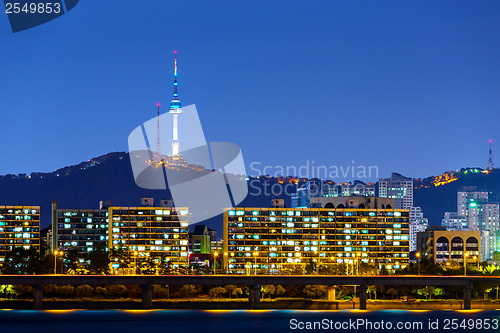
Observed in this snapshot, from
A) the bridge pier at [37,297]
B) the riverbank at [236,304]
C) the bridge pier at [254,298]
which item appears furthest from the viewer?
the riverbank at [236,304]

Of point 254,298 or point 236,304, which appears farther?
point 236,304

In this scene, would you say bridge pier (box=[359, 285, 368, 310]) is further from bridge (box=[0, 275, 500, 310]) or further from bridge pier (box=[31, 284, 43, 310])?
bridge pier (box=[31, 284, 43, 310])

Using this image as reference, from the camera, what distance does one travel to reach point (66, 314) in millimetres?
135625

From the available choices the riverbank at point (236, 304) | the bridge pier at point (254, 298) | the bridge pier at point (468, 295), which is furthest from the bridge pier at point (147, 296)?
the bridge pier at point (468, 295)

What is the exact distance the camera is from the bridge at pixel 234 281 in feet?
459

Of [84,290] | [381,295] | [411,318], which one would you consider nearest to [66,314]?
[84,290]

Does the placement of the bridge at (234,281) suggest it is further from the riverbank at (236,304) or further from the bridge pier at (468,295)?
the riverbank at (236,304)

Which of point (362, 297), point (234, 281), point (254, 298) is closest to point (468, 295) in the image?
point (362, 297)

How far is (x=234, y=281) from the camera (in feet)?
465

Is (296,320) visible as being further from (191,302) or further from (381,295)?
(381,295)

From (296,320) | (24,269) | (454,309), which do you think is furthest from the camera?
(24,269)

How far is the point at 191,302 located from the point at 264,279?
51.2 ft

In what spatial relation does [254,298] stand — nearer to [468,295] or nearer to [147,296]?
[147,296]

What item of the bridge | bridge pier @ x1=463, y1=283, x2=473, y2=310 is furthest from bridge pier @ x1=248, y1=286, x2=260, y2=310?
bridge pier @ x1=463, y1=283, x2=473, y2=310
